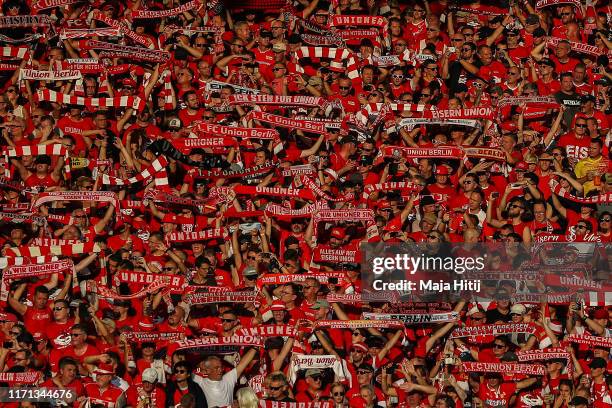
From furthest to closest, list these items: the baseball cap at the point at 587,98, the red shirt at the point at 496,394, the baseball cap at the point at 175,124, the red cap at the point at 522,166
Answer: the baseball cap at the point at 587,98, the baseball cap at the point at 175,124, the red cap at the point at 522,166, the red shirt at the point at 496,394

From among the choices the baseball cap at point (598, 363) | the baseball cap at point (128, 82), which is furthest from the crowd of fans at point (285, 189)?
the baseball cap at point (128, 82)

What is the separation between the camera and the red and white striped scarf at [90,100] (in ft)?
58.3

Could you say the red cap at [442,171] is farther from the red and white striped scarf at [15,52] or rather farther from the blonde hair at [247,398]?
the red and white striped scarf at [15,52]

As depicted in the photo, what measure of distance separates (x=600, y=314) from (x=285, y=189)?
3.99m

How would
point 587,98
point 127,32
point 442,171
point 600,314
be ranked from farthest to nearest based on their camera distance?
point 127,32 → point 587,98 → point 442,171 → point 600,314

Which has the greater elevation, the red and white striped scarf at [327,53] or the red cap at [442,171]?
the red and white striped scarf at [327,53]

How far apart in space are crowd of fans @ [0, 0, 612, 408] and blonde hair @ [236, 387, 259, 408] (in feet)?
0.21

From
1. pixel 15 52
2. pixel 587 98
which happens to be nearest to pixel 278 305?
pixel 587 98

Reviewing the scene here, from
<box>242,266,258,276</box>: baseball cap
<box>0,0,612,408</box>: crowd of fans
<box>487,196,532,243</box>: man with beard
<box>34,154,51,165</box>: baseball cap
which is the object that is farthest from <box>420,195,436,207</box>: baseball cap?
<box>34,154,51,165</box>: baseball cap

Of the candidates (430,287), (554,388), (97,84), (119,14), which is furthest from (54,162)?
(554,388)

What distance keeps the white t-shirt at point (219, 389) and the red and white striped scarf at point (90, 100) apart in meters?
4.08

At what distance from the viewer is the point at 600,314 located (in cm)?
1606

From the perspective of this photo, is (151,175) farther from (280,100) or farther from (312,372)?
(312,372)

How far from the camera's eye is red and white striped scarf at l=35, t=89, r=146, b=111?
1777cm
